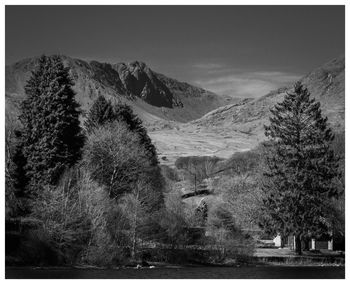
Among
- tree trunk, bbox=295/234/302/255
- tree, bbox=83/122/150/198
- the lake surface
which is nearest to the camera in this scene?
the lake surface

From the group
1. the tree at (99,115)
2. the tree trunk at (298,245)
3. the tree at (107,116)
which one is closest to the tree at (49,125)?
the tree at (107,116)

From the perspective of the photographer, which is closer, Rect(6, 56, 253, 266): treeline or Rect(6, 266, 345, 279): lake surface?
Rect(6, 266, 345, 279): lake surface

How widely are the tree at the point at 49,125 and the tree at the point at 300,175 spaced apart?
16543mm

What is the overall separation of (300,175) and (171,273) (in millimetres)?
18445

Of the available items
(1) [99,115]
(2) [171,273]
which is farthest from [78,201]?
(1) [99,115]

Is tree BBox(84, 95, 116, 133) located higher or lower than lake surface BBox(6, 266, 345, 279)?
higher

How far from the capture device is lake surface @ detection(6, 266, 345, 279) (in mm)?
32812

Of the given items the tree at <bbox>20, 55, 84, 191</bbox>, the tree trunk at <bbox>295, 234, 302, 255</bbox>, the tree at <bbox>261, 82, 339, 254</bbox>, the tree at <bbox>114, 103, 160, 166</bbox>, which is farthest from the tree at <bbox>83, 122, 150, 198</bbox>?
the tree trunk at <bbox>295, 234, 302, 255</bbox>

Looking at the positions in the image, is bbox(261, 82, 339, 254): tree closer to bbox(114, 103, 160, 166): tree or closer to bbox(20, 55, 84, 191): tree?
bbox(114, 103, 160, 166): tree

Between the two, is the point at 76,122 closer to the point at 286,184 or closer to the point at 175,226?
the point at 175,226

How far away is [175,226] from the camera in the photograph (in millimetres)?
46562

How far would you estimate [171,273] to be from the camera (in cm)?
3825

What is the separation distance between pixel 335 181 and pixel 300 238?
22.8 feet

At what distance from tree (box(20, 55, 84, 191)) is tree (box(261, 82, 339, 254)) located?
651 inches
